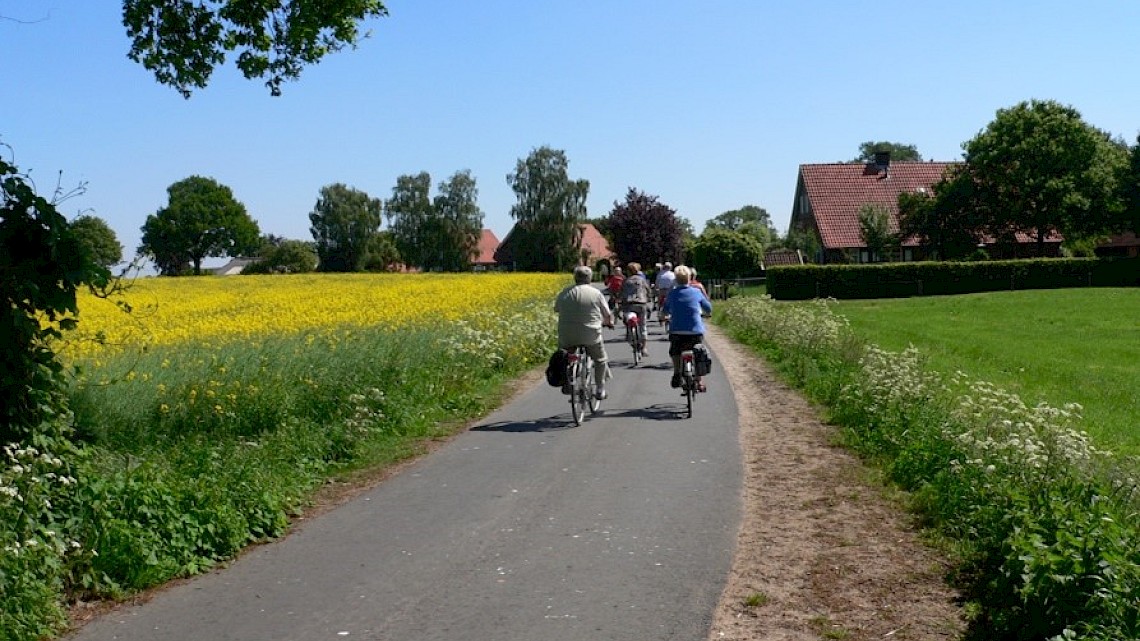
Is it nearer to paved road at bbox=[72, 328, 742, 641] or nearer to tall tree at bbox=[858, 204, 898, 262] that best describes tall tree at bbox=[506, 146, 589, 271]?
tall tree at bbox=[858, 204, 898, 262]

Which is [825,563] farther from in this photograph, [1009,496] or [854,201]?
[854,201]

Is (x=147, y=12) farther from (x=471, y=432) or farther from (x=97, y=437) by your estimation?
(x=471, y=432)

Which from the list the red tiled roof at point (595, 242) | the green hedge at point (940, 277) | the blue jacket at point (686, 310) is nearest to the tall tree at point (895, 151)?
the red tiled roof at point (595, 242)

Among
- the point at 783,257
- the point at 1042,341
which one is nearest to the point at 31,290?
the point at 1042,341

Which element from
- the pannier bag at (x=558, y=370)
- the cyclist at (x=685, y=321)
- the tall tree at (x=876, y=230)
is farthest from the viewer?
the tall tree at (x=876, y=230)

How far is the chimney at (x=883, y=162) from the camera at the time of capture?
250ft

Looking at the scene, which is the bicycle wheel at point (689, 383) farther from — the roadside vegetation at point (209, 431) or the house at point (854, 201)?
the house at point (854, 201)

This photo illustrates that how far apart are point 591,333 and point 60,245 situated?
7.36 meters

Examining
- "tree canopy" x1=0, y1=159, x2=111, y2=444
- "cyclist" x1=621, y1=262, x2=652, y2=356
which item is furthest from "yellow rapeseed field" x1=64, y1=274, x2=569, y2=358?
"cyclist" x1=621, y1=262, x2=652, y2=356

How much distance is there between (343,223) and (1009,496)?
4532 inches

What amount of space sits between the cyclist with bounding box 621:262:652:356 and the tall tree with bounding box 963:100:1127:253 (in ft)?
164

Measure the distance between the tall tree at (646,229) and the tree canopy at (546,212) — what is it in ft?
79.5

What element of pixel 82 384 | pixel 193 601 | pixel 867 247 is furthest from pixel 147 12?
pixel 867 247

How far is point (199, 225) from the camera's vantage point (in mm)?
117875
